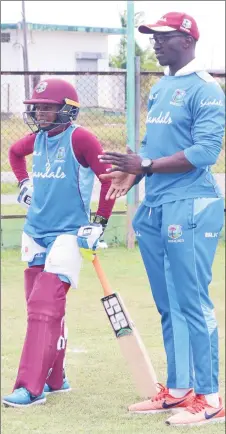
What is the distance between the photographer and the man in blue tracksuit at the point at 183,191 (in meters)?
4.52

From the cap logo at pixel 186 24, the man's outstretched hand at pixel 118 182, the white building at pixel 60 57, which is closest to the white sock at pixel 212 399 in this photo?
the man's outstretched hand at pixel 118 182

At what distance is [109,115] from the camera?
404 inches

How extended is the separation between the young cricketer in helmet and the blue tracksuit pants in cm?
37

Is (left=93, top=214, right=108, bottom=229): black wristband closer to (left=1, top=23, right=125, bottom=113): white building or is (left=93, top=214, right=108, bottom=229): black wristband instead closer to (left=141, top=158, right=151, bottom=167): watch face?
(left=141, top=158, right=151, bottom=167): watch face

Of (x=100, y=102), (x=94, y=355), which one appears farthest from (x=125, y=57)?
(x=94, y=355)

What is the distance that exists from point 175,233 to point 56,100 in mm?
939

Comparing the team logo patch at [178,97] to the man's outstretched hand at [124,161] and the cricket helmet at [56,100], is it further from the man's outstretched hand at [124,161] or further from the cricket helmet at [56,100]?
the cricket helmet at [56,100]

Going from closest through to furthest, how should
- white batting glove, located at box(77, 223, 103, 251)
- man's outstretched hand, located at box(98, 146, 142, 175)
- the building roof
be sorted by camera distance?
1. man's outstretched hand, located at box(98, 146, 142, 175)
2. white batting glove, located at box(77, 223, 103, 251)
3. the building roof

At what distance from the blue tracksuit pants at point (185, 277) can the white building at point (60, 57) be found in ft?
15.2

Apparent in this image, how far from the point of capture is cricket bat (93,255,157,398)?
16.7 ft

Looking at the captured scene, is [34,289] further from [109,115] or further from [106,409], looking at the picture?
[109,115]

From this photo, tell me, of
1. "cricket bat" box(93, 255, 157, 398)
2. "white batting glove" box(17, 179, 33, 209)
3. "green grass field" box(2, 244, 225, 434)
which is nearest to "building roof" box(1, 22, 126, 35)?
"green grass field" box(2, 244, 225, 434)

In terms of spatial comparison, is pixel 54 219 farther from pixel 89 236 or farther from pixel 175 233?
pixel 175 233

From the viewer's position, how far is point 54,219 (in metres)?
5.11
